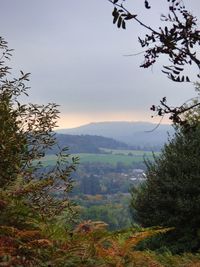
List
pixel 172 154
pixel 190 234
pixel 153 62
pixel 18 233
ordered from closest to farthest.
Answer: pixel 18 233 < pixel 153 62 < pixel 190 234 < pixel 172 154

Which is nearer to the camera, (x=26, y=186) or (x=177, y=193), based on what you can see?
(x=26, y=186)

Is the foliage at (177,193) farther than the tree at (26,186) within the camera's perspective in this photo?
Yes

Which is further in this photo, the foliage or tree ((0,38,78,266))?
the foliage

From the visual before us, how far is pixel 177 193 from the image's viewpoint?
21.1 metres

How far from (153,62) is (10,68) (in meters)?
5.31

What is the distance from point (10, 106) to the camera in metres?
8.68

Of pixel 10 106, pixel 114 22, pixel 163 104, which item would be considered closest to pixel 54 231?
pixel 163 104

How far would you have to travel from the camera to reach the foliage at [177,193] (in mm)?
20594

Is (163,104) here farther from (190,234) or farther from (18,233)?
(190,234)

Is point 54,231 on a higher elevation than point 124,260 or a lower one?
higher

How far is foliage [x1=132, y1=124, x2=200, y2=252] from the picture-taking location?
2059cm

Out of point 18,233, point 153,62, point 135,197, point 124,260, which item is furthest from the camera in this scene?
point 135,197

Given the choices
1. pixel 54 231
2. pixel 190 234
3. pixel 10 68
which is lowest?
pixel 190 234

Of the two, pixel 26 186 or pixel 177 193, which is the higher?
pixel 26 186
